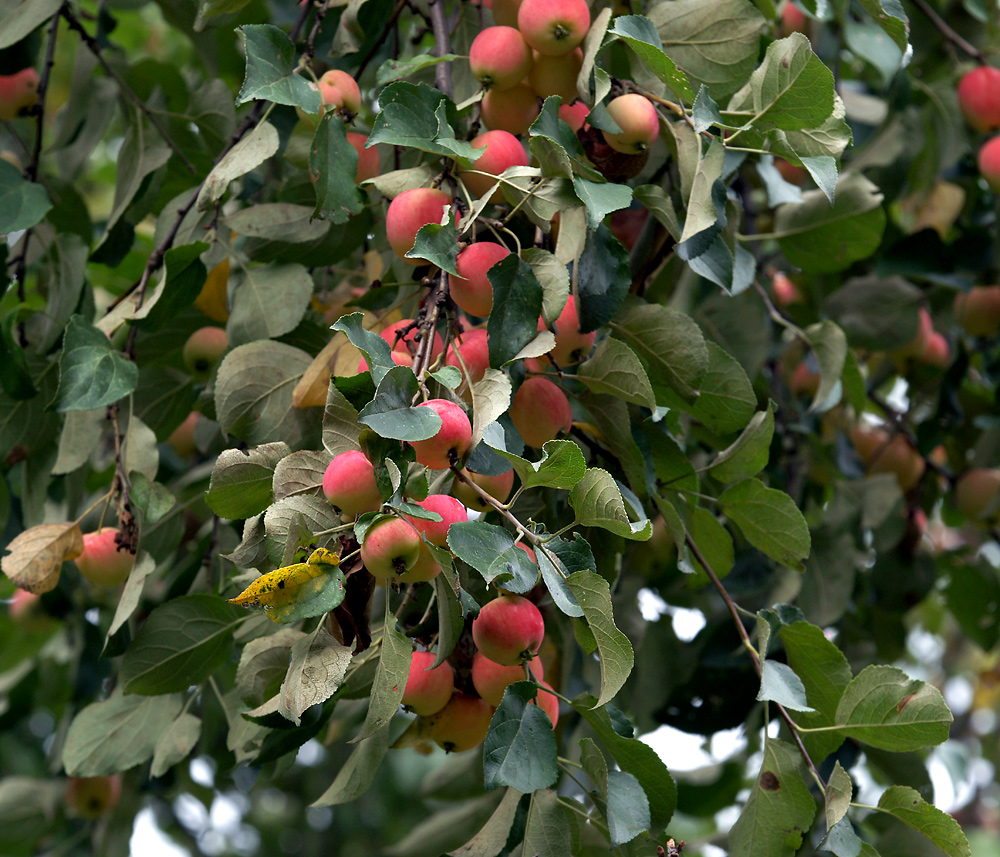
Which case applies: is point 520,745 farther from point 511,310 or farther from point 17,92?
point 17,92

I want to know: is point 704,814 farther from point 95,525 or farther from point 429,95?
point 429,95

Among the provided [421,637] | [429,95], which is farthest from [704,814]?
[429,95]

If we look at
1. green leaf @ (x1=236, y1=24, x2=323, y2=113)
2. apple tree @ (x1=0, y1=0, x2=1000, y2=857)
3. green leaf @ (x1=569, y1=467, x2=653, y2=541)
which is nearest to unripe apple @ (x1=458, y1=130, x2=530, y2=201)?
apple tree @ (x1=0, y1=0, x2=1000, y2=857)

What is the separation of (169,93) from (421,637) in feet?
3.12

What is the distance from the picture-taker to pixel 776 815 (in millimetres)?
713

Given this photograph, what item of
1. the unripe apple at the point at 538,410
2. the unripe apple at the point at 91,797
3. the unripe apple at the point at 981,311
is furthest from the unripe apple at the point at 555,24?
the unripe apple at the point at 91,797

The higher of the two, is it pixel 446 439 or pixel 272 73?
pixel 272 73

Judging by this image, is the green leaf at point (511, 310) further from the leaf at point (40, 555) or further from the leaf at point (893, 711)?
the leaf at point (40, 555)

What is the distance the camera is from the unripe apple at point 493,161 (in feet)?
2.29

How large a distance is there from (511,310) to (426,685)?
27 centimetres

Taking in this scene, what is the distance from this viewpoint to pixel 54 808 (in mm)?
1585

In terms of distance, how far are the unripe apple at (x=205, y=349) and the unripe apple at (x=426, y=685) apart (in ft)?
1.42

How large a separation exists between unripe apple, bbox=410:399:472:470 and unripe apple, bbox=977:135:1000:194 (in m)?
1.05

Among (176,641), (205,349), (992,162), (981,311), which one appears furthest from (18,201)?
(981,311)
